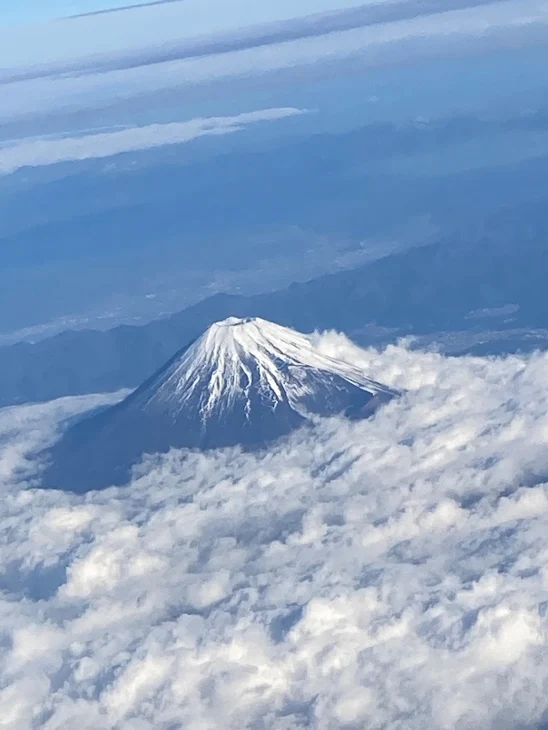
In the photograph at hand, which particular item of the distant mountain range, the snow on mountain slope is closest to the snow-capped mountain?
the snow on mountain slope

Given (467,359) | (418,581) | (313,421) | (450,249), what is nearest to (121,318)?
(450,249)

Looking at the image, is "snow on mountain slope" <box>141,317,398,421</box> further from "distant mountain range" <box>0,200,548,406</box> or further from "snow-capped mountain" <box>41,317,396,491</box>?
"distant mountain range" <box>0,200,548,406</box>

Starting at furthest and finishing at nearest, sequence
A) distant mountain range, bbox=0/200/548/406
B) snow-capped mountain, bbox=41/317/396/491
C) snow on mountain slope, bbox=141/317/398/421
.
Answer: distant mountain range, bbox=0/200/548/406 → snow on mountain slope, bbox=141/317/398/421 → snow-capped mountain, bbox=41/317/396/491

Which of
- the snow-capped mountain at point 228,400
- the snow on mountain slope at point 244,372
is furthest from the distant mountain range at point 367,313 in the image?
the snow-capped mountain at point 228,400

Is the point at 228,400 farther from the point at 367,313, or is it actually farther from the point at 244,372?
the point at 367,313

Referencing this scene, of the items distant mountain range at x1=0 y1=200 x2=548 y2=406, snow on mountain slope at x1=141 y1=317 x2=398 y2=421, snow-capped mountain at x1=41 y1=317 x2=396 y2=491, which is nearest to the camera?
snow-capped mountain at x1=41 y1=317 x2=396 y2=491

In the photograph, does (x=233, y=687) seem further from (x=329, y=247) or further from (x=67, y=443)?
(x=329, y=247)
